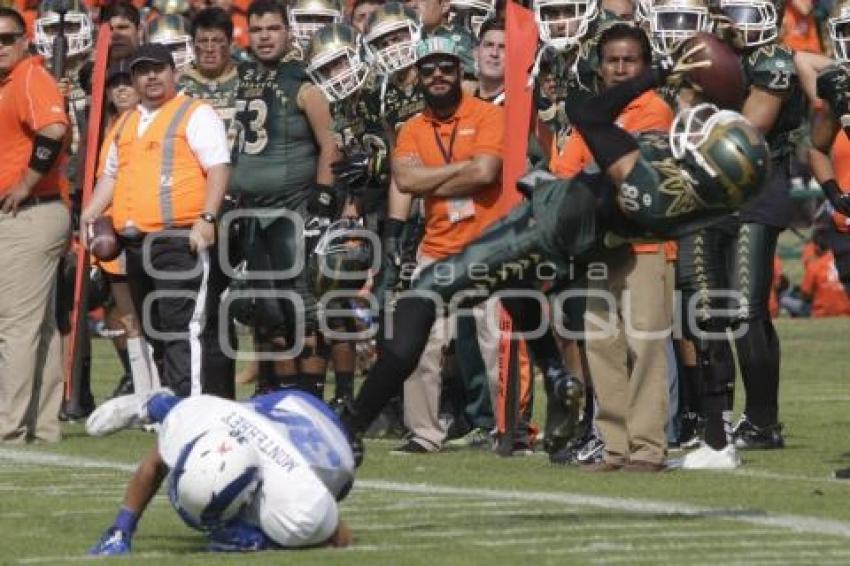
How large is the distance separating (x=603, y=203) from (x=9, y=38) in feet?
13.1

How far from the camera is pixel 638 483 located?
10055mm

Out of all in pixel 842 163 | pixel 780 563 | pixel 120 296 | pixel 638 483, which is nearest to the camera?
pixel 780 563

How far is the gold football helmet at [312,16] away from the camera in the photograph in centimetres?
1416

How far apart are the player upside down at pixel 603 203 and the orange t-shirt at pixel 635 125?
817 mm

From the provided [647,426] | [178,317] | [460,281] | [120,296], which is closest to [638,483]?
[647,426]

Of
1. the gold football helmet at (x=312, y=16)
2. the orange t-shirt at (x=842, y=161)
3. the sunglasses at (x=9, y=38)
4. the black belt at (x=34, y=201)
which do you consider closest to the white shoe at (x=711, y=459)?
the orange t-shirt at (x=842, y=161)

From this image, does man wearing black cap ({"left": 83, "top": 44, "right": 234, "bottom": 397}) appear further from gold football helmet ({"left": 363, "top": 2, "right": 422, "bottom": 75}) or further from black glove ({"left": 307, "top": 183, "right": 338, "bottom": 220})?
gold football helmet ({"left": 363, "top": 2, "right": 422, "bottom": 75})

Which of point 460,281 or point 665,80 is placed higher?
point 665,80

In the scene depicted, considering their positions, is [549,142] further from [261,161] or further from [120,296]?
[120,296]

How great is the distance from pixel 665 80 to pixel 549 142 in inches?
120

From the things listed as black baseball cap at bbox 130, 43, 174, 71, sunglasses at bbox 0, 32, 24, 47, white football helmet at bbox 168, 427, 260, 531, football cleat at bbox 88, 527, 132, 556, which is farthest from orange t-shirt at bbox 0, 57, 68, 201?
white football helmet at bbox 168, 427, 260, 531

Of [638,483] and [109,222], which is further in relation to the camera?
[109,222]

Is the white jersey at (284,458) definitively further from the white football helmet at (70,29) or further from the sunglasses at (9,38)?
the white football helmet at (70,29)

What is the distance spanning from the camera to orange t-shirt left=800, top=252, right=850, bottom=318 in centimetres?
1986
